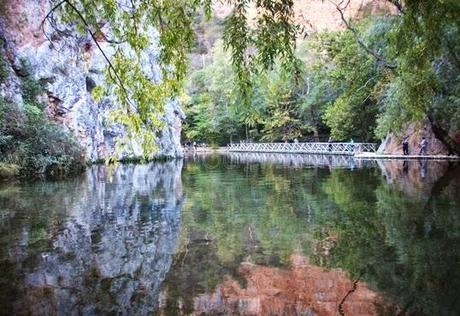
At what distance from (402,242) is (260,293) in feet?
10.2

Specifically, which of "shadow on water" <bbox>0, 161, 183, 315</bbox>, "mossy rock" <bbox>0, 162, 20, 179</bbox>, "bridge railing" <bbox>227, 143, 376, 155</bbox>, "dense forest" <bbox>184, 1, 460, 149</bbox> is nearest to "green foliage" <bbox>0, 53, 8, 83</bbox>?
"mossy rock" <bbox>0, 162, 20, 179</bbox>

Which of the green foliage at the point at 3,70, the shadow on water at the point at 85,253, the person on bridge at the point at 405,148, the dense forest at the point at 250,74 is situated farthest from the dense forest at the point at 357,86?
the green foliage at the point at 3,70

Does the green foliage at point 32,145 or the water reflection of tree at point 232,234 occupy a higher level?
the green foliage at point 32,145

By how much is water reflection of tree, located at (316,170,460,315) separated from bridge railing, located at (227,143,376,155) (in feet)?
105

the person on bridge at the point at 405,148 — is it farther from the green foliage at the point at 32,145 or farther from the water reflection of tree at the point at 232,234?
the green foliage at the point at 32,145

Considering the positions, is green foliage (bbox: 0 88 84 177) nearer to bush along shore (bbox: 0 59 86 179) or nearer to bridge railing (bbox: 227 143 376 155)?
bush along shore (bbox: 0 59 86 179)

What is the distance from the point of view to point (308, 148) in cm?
5206

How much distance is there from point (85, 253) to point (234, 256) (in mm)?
2101

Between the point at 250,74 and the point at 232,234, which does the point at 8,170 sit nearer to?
the point at 232,234

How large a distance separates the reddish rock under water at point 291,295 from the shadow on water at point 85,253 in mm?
704

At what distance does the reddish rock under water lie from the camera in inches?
187

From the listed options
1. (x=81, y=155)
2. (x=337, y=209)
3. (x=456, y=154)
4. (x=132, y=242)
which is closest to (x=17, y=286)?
(x=132, y=242)

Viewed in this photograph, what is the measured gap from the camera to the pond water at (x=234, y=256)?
16.1ft

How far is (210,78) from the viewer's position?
6856cm
